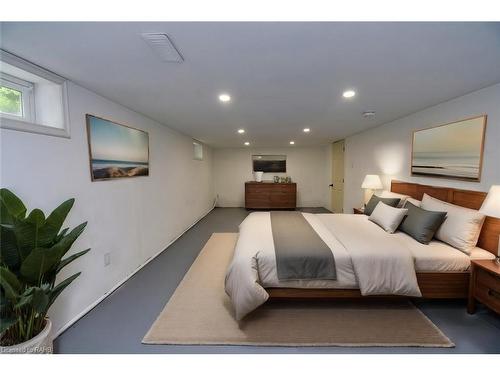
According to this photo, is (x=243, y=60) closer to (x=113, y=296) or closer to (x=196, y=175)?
(x=113, y=296)

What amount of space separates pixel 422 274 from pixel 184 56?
272 cm

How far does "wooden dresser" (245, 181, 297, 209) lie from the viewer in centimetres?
709

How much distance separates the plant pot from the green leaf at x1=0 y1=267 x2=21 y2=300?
0.32 meters

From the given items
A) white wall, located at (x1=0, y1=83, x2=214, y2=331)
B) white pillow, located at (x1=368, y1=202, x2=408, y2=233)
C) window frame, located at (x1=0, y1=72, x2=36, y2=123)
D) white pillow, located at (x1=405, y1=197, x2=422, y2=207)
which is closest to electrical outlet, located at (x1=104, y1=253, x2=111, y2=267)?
white wall, located at (x1=0, y1=83, x2=214, y2=331)

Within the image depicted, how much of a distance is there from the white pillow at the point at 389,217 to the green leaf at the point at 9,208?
11.1ft

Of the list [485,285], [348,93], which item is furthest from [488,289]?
[348,93]

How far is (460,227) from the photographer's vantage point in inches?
84.0

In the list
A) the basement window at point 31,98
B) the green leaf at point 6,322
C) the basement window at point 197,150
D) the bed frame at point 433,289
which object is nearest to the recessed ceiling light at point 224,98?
the basement window at point 31,98

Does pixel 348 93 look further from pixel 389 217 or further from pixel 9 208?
pixel 9 208

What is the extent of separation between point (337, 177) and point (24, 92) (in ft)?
20.6

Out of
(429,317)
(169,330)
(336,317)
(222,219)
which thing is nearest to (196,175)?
(222,219)

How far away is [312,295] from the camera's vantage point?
2.01 metres

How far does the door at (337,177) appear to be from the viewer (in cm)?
588

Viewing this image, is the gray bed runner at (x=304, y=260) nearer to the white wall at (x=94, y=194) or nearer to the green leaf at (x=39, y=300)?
the green leaf at (x=39, y=300)
